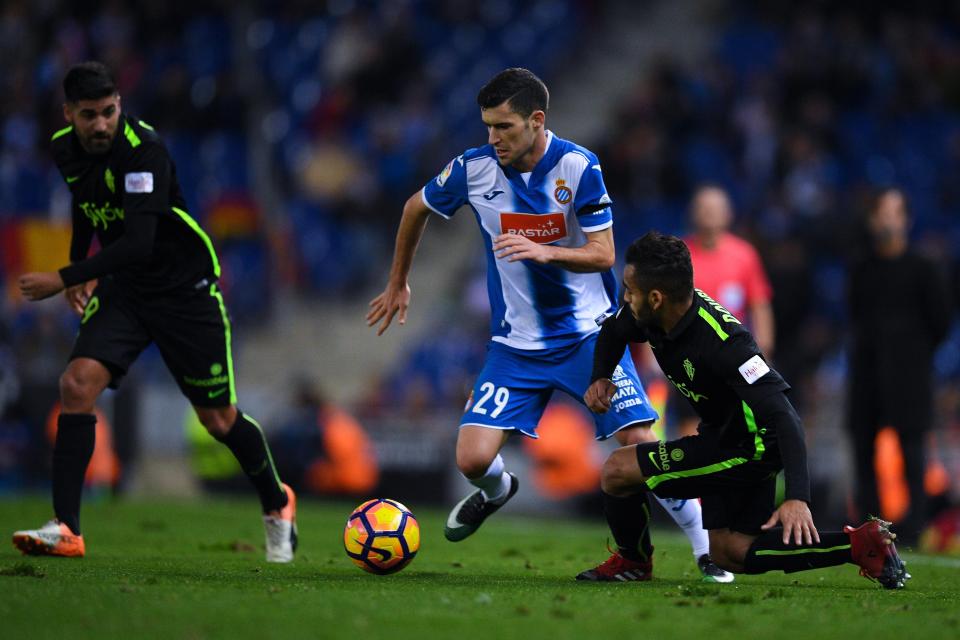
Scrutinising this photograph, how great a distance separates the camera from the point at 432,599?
5.42 m

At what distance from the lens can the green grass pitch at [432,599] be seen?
463cm

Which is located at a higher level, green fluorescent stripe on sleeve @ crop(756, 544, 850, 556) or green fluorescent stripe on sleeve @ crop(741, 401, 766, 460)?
green fluorescent stripe on sleeve @ crop(741, 401, 766, 460)

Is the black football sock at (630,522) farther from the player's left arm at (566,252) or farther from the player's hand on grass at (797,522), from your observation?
the player's left arm at (566,252)

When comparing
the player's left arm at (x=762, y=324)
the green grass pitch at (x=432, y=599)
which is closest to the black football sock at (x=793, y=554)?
the green grass pitch at (x=432, y=599)

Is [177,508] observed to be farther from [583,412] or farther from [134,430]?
[583,412]

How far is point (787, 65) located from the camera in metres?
17.6

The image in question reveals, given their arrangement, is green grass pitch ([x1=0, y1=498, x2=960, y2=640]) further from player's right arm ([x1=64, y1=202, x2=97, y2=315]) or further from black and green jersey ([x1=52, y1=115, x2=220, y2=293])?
player's right arm ([x1=64, y1=202, x2=97, y2=315])

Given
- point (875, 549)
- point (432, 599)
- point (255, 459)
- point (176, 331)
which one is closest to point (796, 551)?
point (875, 549)

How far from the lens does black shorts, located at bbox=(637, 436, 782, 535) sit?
237 inches

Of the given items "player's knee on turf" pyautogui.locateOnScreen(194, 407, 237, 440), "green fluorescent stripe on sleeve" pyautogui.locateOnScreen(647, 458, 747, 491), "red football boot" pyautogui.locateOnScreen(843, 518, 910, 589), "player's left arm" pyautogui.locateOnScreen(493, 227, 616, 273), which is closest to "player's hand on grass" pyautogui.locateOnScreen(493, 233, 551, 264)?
"player's left arm" pyautogui.locateOnScreen(493, 227, 616, 273)

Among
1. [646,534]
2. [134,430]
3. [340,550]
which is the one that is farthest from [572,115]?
[646,534]

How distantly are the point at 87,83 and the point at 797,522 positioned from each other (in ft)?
13.2

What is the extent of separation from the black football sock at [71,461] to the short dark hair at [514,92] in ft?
8.70

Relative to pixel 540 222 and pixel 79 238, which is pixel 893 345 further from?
pixel 79 238
